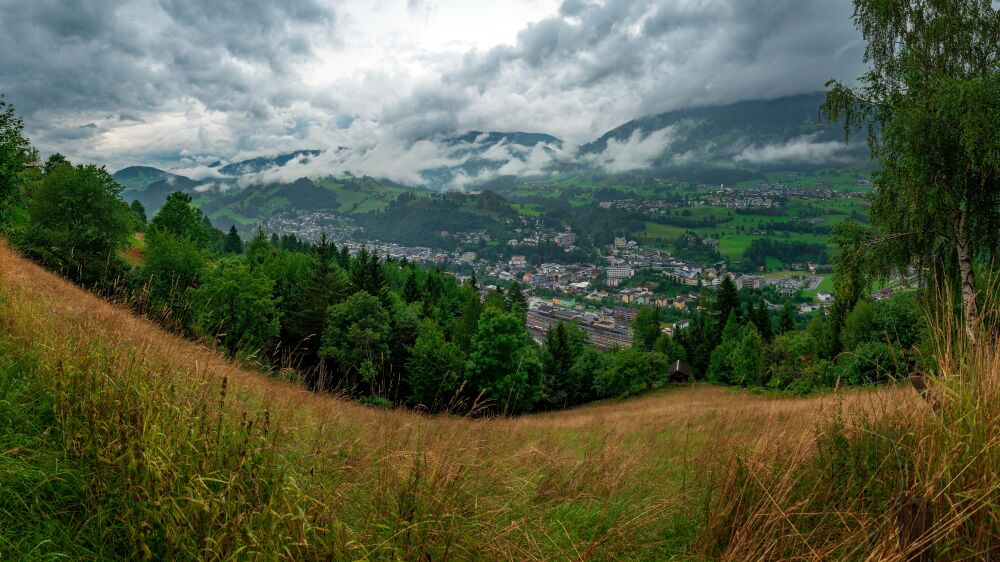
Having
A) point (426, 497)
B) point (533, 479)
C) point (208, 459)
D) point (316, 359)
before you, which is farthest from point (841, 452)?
point (316, 359)

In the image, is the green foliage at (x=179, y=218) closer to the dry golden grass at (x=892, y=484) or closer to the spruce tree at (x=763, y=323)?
the dry golden grass at (x=892, y=484)

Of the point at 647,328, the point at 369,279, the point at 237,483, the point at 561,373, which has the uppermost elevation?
the point at 237,483

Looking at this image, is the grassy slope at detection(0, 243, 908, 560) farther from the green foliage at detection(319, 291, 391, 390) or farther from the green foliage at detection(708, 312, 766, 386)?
the green foliage at detection(708, 312, 766, 386)

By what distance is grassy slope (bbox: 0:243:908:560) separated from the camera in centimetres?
242

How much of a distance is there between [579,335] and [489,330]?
33549 millimetres

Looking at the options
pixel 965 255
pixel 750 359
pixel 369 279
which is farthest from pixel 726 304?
pixel 965 255

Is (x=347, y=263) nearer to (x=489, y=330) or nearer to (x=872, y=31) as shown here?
(x=489, y=330)

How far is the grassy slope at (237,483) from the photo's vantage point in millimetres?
2424

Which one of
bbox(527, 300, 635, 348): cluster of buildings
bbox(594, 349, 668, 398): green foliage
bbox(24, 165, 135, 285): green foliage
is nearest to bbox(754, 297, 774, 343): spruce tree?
bbox(594, 349, 668, 398): green foliage

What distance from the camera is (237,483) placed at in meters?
2.55

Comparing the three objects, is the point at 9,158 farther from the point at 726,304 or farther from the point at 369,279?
the point at 726,304

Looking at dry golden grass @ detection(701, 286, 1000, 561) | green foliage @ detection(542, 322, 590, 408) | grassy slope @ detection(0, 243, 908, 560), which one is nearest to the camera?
dry golden grass @ detection(701, 286, 1000, 561)

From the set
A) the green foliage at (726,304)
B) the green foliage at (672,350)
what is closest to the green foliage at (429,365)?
the green foliage at (672,350)

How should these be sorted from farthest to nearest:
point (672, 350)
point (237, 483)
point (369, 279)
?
point (672, 350)
point (369, 279)
point (237, 483)
